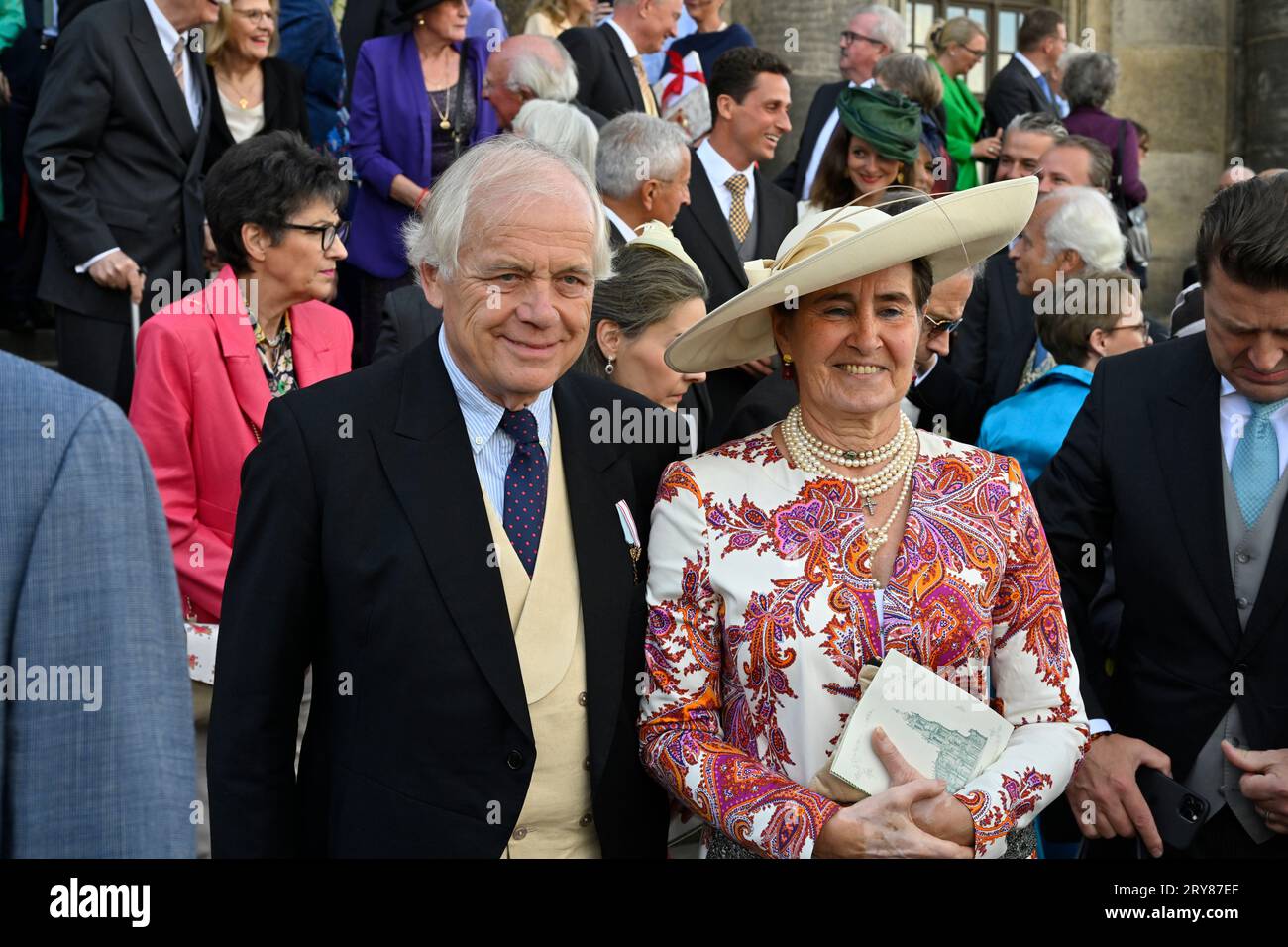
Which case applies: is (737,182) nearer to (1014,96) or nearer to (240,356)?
(240,356)

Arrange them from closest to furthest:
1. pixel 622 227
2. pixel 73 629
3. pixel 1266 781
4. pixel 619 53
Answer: pixel 73 629 < pixel 1266 781 < pixel 622 227 < pixel 619 53

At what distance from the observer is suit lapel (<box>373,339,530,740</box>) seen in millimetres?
2561

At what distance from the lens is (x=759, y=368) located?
552cm

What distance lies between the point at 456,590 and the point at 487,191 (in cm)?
74

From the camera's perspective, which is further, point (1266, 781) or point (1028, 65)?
point (1028, 65)

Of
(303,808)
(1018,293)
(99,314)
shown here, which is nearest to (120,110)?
(99,314)

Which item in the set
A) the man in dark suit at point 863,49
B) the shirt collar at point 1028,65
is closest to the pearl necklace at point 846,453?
the man in dark suit at point 863,49

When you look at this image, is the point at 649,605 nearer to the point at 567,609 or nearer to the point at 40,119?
the point at 567,609

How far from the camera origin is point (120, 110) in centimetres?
603

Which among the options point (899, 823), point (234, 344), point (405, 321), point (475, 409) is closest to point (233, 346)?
point (234, 344)

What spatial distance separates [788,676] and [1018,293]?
3369 millimetres

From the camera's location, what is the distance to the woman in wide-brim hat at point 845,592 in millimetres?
2623

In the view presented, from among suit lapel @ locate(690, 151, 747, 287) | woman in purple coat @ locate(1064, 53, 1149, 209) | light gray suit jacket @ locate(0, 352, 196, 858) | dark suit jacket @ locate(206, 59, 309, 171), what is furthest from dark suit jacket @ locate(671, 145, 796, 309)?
light gray suit jacket @ locate(0, 352, 196, 858)

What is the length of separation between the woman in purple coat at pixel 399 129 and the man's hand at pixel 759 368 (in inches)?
85.6
